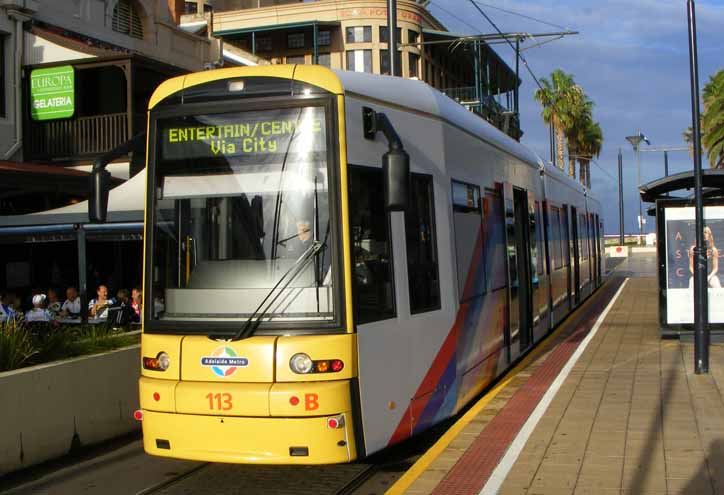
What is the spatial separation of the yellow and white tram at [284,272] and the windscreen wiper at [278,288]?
0.01 metres

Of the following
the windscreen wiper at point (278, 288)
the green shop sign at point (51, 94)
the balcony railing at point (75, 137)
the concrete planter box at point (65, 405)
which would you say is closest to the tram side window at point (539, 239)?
the concrete planter box at point (65, 405)

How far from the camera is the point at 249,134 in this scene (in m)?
6.43

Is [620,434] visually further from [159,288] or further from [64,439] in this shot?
[64,439]

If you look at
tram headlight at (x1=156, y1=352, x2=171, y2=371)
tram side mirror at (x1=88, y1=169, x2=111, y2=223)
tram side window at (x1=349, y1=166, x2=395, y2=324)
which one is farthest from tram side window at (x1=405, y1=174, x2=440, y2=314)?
tram side mirror at (x1=88, y1=169, x2=111, y2=223)

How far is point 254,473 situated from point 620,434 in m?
3.24

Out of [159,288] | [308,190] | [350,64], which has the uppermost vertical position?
[350,64]

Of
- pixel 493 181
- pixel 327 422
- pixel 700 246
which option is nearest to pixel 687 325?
pixel 700 246

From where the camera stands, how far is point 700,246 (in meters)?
10.9

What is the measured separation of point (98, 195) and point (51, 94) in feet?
49.1

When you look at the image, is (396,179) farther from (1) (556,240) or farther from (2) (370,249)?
(1) (556,240)

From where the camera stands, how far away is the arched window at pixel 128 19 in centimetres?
2481

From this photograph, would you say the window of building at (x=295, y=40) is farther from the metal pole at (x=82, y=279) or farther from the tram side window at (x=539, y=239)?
the metal pole at (x=82, y=279)

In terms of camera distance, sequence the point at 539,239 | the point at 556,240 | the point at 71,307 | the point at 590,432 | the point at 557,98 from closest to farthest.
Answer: the point at 590,432 < the point at 539,239 < the point at 71,307 < the point at 556,240 < the point at 557,98

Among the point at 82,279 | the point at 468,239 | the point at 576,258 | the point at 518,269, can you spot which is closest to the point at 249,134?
the point at 468,239
